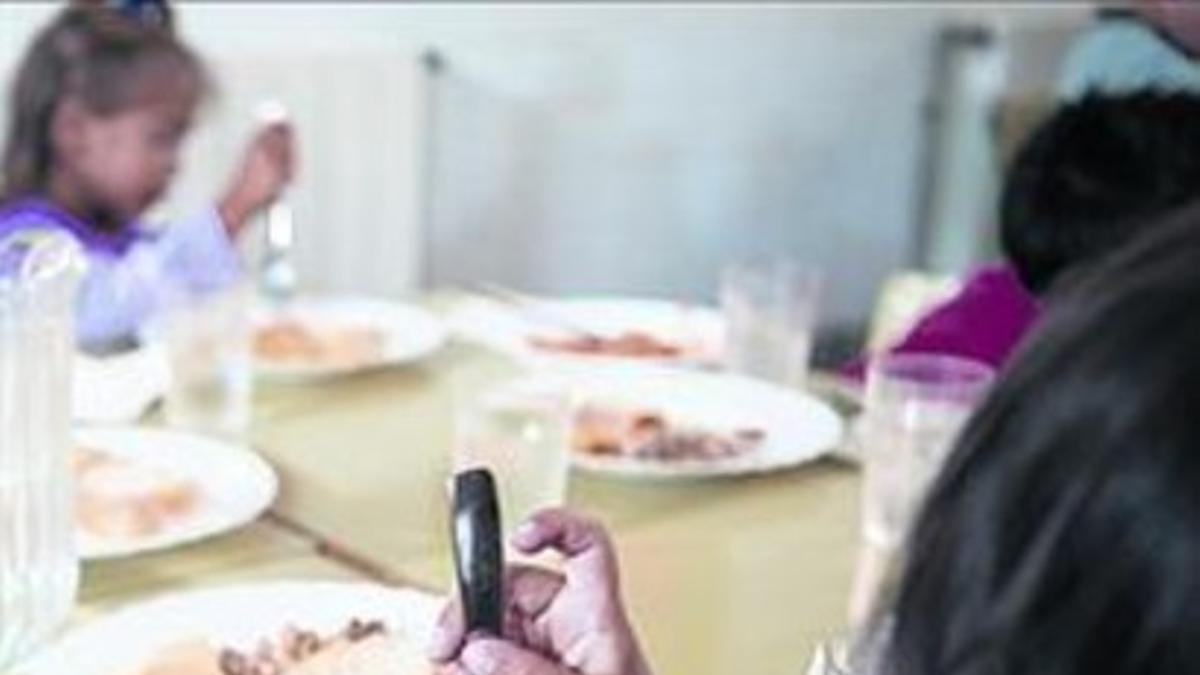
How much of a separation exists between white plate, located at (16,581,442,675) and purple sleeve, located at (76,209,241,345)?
63 cm

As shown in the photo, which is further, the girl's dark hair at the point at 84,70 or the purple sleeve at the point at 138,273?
the girl's dark hair at the point at 84,70

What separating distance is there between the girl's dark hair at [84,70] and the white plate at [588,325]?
Result: 53 cm

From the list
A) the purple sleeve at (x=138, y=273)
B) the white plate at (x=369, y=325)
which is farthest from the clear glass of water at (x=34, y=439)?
the purple sleeve at (x=138, y=273)

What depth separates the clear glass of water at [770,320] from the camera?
1784 mm

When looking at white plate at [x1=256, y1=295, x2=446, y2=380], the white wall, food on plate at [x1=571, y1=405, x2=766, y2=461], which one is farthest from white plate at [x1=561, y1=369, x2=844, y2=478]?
the white wall

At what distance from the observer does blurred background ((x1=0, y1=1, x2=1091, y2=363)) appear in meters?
2.96

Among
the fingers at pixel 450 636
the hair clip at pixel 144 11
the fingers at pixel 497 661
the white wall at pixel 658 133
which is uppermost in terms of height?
the hair clip at pixel 144 11

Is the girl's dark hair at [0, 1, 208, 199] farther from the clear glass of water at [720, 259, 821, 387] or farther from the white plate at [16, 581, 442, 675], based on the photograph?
the white plate at [16, 581, 442, 675]

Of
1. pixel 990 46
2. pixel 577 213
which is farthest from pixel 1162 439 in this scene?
pixel 990 46

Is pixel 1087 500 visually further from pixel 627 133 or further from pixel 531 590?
pixel 627 133

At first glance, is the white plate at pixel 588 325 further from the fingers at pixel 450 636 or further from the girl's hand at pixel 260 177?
the fingers at pixel 450 636

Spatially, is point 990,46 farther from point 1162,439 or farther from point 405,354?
point 1162,439

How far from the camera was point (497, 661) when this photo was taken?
36.8 inches

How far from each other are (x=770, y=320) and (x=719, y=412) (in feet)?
0.49
